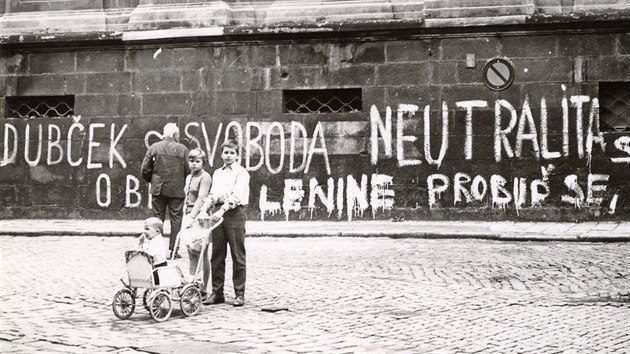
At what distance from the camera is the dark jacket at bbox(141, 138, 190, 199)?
12.5m

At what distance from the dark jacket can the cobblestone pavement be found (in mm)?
1198

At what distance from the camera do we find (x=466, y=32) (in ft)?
51.4

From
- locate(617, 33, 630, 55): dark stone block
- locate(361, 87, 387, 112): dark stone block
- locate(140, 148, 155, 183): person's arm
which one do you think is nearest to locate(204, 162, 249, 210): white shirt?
locate(140, 148, 155, 183): person's arm

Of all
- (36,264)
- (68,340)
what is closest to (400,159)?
(36,264)

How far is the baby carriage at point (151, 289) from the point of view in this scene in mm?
7383

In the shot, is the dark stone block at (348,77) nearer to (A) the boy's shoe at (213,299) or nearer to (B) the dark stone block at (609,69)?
(B) the dark stone block at (609,69)

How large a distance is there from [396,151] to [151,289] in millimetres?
8966

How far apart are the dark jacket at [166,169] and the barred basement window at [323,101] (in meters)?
4.11

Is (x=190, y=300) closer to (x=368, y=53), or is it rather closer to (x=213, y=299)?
(x=213, y=299)

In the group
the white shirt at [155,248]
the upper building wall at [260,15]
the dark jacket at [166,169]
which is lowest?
the white shirt at [155,248]

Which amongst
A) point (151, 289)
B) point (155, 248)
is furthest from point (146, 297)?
point (155, 248)

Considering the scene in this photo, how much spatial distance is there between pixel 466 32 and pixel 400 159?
2.53 metres

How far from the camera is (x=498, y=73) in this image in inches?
613

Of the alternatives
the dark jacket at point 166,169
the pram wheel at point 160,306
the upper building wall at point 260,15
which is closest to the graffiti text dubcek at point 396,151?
the upper building wall at point 260,15
